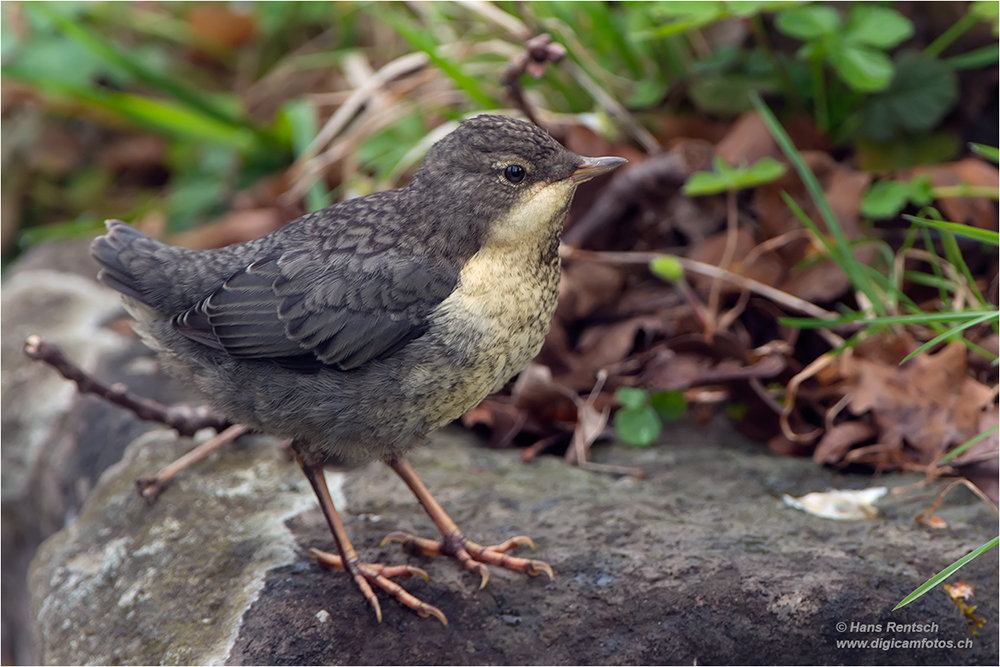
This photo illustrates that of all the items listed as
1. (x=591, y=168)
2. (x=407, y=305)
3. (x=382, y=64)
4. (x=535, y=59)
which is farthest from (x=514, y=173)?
(x=382, y=64)

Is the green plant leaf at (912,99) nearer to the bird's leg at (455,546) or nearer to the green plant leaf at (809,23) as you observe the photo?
the green plant leaf at (809,23)

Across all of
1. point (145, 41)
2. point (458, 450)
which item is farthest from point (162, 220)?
point (458, 450)

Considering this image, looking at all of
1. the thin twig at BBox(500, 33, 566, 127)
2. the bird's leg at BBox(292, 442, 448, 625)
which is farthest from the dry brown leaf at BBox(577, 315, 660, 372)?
the bird's leg at BBox(292, 442, 448, 625)

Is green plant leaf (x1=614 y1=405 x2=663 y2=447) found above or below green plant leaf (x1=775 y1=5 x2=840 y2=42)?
below

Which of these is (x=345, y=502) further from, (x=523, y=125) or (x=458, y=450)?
(x=523, y=125)

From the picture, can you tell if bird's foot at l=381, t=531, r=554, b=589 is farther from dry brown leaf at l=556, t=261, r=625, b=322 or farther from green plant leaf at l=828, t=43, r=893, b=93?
green plant leaf at l=828, t=43, r=893, b=93

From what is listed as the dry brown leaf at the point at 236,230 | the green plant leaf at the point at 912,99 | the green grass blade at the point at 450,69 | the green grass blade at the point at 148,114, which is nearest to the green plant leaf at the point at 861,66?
the green plant leaf at the point at 912,99

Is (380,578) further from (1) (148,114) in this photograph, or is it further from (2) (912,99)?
(1) (148,114)
